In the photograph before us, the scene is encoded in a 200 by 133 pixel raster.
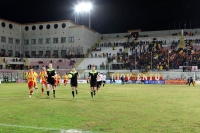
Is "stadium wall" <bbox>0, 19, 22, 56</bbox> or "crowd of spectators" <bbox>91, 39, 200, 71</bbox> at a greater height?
"stadium wall" <bbox>0, 19, 22, 56</bbox>

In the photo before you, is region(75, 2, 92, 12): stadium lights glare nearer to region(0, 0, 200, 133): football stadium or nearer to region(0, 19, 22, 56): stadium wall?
region(0, 0, 200, 133): football stadium

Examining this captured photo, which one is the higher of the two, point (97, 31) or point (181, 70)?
point (97, 31)

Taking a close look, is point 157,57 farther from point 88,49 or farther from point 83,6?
point 83,6

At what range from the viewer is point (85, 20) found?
3046 inches

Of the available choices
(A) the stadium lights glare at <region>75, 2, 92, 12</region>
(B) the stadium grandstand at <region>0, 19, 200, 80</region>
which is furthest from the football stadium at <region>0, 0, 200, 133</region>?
(A) the stadium lights glare at <region>75, 2, 92, 12</region>

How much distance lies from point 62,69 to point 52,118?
45114 millimetres

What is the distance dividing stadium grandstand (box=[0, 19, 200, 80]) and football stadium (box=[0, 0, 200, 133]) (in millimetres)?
186

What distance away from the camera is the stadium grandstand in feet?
160

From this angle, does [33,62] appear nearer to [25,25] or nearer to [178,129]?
[25,25]

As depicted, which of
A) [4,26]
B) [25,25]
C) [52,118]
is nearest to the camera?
[52,118]

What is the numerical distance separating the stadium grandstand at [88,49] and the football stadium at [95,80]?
0.19m

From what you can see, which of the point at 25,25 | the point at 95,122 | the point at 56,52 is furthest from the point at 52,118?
the point at 25,25

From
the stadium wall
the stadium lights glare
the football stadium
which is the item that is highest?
the stadium lights glare

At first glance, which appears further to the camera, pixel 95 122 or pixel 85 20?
pixel 85 20
